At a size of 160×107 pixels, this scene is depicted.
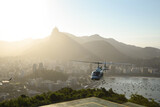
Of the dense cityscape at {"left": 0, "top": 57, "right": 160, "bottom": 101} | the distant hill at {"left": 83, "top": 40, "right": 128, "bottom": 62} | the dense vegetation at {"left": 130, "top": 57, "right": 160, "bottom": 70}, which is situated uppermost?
the distant hill at {"left": 83, "top": 40, "right": 128, "bottom": 62}

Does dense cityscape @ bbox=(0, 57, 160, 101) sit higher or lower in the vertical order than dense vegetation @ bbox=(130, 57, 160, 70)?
lower

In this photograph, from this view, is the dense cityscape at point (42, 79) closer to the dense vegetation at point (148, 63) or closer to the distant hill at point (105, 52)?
the dense vegetation at point (148, 63)

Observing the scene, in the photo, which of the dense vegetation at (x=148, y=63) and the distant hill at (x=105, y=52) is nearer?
the dense vegetation at (x=148, y=63)

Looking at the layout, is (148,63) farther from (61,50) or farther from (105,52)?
(61,50)

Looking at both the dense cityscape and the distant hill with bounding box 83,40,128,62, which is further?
the distant hill with bounding box 83,40,128,62

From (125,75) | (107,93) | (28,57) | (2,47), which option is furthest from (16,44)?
(107,93)

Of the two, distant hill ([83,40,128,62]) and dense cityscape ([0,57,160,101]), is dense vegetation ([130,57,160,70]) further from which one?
dense cityscape ([0,57,160,101])

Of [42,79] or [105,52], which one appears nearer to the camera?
[42,79]

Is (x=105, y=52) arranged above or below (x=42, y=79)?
above

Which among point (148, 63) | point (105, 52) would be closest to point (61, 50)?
point (105, 52)

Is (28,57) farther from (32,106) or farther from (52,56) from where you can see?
(32,106)

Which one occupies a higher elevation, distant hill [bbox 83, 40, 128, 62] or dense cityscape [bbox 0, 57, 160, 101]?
distant hill [bbox 83, 40, 128, 62]

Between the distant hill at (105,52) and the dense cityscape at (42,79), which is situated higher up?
the distant hill at (105,52)

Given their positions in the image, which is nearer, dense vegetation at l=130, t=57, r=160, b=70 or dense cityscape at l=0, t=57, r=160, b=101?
dense cityscape at l=0, t=57, r=160, b=101
